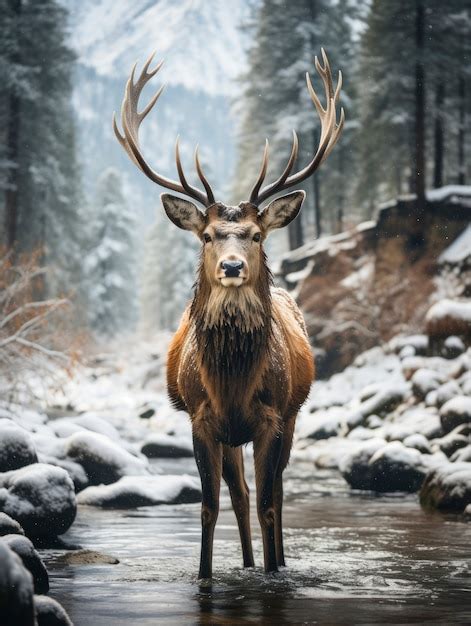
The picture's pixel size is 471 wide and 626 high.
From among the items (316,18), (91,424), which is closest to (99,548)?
(91,424)

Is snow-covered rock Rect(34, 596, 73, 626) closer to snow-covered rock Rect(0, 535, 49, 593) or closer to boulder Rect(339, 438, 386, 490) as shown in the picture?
snow-covered rock Rect(0, 535, 49, 593)

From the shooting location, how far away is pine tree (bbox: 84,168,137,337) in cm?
5344

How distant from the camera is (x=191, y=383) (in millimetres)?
7305

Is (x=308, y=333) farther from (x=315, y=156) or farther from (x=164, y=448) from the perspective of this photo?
(x=315, y=156)

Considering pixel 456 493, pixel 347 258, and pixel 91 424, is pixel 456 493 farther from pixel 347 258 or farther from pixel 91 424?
pixel 347 258

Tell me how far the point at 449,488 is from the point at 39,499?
4774 millimetres

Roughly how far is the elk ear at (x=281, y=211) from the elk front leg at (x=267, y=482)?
1.54m

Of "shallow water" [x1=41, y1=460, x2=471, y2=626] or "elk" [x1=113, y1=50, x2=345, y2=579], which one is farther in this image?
"elk" [x1=113, y1=50, x2=345, y2=579]

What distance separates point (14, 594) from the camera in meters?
4.05

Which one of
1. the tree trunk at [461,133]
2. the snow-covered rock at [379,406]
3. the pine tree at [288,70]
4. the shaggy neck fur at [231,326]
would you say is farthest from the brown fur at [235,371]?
the pine tree at [288,70]

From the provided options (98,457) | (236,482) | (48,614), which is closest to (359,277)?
(98,457)

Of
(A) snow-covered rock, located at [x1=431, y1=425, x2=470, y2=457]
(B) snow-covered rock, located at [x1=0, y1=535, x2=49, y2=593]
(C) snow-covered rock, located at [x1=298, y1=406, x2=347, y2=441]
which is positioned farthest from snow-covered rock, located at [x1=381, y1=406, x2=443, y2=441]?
(B) snow-covered rock, located at [x1=0, y1=535, x2=49, y2=593]

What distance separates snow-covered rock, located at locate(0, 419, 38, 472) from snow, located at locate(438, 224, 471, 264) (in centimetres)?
1765

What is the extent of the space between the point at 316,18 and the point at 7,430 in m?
26.6
